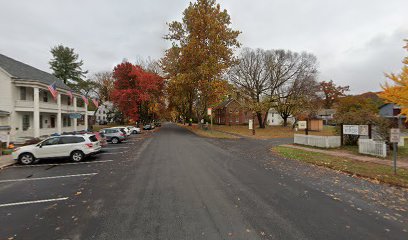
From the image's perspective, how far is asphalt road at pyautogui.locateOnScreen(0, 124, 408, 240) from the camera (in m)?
4.29

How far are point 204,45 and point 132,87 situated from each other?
17.0 meters

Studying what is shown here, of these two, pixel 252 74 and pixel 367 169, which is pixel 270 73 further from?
pixel 367 169

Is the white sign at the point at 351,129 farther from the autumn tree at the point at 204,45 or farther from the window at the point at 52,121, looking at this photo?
the window at the point at 52,121

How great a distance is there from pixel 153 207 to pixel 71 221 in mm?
1844

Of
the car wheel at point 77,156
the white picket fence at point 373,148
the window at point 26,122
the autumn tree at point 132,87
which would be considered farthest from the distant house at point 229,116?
the car wheel at point 77,156

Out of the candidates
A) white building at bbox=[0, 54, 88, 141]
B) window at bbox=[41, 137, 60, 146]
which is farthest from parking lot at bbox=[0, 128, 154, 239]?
white building at bbox=[0, 54, 88, 141]

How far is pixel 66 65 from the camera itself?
49.5 metres

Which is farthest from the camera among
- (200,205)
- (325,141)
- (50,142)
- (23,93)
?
(23,93)

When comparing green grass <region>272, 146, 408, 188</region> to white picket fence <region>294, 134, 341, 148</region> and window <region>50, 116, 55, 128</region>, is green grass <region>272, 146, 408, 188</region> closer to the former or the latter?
white picket fence <region>294, 134, 341, 148</region>

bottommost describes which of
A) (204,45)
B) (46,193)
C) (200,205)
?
(46,193)

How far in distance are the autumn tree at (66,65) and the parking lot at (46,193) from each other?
1797 inches

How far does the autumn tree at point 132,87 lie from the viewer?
37406 millimetres

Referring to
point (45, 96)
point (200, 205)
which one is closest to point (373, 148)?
point (200, 205)

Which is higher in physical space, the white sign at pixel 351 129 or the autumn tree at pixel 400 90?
the autumn tree at pixel 400 90
